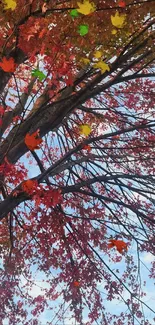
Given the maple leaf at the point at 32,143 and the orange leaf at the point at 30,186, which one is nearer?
the maple leaf at the point at 32,143

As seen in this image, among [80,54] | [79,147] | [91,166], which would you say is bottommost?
[79,147]

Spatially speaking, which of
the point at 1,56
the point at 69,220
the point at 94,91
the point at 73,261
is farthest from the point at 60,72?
the point at 73,261

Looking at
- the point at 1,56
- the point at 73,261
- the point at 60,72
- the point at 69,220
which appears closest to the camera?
the point at 60,72

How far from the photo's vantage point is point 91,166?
31.4 ft

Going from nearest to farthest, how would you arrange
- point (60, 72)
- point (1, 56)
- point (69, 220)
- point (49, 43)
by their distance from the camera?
1. point (60, 72)
2. point (49, 43)
3. point (1, 56)
4. point (69, 220)

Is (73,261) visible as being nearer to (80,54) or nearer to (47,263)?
(47,263)

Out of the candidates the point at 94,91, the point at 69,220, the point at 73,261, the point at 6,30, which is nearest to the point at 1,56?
the point at 6,30

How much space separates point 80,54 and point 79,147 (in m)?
1.60

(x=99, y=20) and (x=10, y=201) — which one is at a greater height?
(x=99, y=20)

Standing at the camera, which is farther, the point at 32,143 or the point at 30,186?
the point at 30,186

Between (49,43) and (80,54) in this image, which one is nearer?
(49,43)

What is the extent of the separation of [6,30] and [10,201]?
3.39m

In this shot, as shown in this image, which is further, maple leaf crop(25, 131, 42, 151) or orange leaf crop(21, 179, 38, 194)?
orange leaf crop(21, 179, 38, 194)

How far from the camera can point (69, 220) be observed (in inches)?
324
